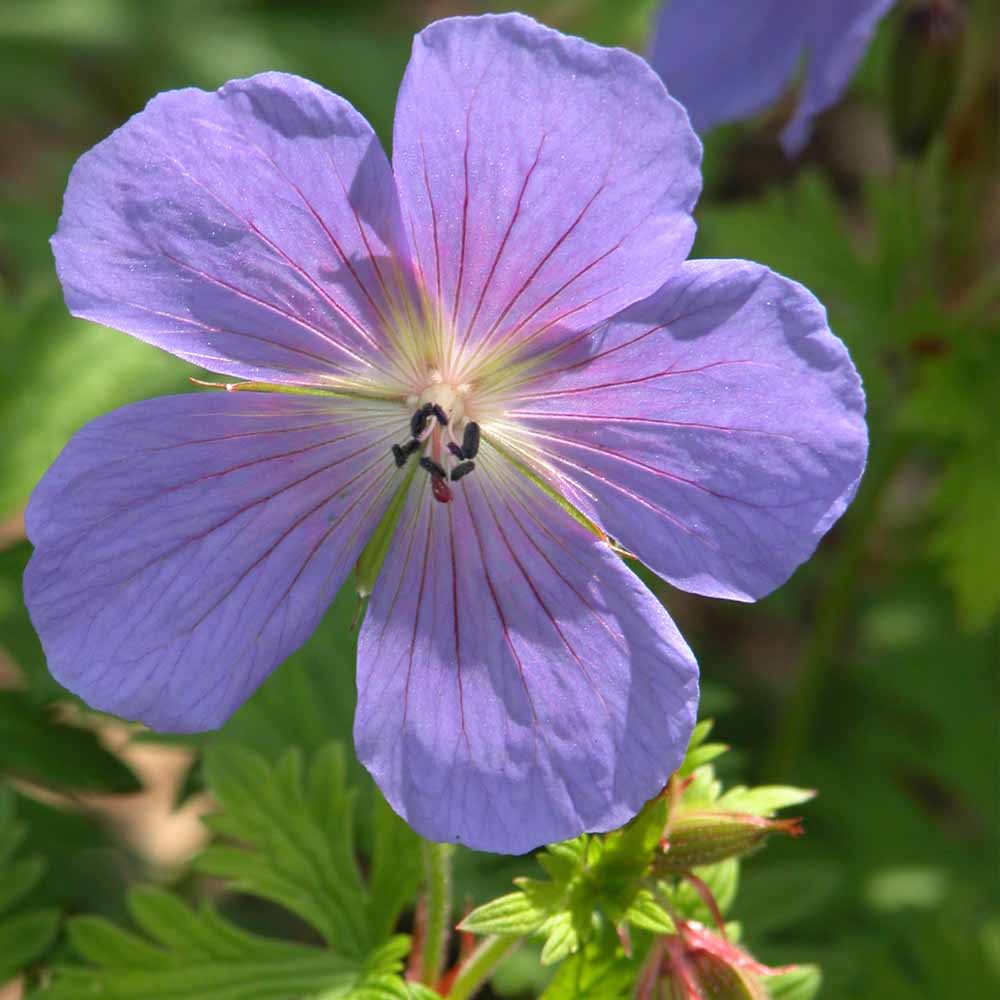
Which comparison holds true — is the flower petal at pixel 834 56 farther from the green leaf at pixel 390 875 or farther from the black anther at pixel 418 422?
the green leaf at pixel 390 875

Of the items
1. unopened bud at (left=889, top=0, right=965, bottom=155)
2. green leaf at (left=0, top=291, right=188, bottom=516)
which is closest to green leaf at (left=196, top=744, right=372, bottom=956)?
green leaf at (left=0, top=291, right=188, bottom=516)

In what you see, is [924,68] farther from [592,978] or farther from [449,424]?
[592,978]

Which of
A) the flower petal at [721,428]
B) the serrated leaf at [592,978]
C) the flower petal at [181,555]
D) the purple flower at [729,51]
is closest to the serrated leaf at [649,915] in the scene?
the serrated leaf at [592,978]

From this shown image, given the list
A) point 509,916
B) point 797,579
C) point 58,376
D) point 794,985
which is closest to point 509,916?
point 509,916

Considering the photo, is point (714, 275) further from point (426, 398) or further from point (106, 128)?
point (106, 128)

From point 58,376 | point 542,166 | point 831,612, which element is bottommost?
point 58,376

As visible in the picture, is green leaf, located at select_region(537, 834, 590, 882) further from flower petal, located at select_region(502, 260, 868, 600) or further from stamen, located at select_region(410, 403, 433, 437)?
stamen, located at select_region(410, 403, 433, 437)
